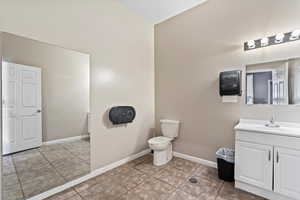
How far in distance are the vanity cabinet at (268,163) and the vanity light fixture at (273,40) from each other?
1138 mm

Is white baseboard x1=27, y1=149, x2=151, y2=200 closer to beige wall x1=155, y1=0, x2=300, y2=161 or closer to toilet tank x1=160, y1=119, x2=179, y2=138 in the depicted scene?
toilet tank x1=160, y1=119, x2=179, y2=138

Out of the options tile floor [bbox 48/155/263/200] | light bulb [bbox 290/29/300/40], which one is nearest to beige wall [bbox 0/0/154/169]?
tile floor [bbox 48/155/263/200]

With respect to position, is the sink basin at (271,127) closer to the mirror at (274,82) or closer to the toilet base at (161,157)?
the mirror at (274,82)

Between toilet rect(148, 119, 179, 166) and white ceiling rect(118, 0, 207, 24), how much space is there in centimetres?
219

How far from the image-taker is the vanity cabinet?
147 cm

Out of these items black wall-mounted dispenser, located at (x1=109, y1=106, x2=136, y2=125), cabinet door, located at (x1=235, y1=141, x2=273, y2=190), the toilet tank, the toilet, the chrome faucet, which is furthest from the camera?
the toilet tank

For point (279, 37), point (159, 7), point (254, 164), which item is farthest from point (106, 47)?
point (254, 164)

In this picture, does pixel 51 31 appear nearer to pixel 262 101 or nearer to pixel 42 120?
pixel 42 120

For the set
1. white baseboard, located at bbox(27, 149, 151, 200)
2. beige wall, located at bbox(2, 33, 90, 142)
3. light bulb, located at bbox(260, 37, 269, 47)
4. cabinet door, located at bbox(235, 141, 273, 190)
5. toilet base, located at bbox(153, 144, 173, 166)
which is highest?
light bulb, located at bbox(260, 37, 269, 47)

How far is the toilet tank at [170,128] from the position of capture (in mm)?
2762

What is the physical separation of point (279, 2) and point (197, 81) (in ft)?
4.80

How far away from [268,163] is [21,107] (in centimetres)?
299

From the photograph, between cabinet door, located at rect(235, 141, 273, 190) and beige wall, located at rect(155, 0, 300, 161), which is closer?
cabinet door, located at rect(235, 141, 273, 190)

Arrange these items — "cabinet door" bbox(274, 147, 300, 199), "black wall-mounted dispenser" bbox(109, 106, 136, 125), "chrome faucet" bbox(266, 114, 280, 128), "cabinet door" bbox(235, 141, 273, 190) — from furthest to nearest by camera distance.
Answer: "black wall-mounted dispenser" bbox(109, 106, 136, 125) < "chrome faucet" bbox(266, 114, 280, 128) < "cabinet door" bbox(235, 141, 273, 190) < "cabinet door" bbox(274, 147, 300, 199)
